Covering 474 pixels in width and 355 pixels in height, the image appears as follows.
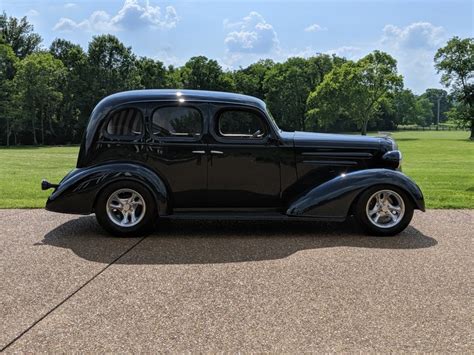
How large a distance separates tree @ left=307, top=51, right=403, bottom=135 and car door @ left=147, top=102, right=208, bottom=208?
5432cm

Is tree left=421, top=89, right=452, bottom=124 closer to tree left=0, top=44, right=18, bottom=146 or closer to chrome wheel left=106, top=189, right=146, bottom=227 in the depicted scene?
tree left=0, top=44, right=18, bottom=146

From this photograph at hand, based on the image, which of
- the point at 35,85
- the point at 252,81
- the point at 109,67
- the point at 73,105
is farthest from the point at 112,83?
the point at 252,81

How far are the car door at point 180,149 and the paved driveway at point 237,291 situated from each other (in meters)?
0.60

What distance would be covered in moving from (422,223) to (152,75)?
63214mm

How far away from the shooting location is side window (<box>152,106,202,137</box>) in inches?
242

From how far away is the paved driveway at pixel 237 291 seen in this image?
10.5ft

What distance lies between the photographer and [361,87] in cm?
5834

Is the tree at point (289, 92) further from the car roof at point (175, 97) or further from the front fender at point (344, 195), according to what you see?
the front fender at point (344, 195)

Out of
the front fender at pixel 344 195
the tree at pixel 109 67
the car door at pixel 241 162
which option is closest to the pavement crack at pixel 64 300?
the car door at pixel 241 162

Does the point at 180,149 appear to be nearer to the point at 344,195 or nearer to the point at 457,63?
the point at 344,195

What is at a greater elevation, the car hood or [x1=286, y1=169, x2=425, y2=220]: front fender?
the car hood

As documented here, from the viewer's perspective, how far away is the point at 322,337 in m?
3.22

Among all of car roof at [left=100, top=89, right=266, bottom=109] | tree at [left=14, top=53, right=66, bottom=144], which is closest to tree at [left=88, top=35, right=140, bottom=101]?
tree at [left=14, top=53, right=66, bottom=144]

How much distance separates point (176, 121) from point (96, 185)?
52.4 inches
